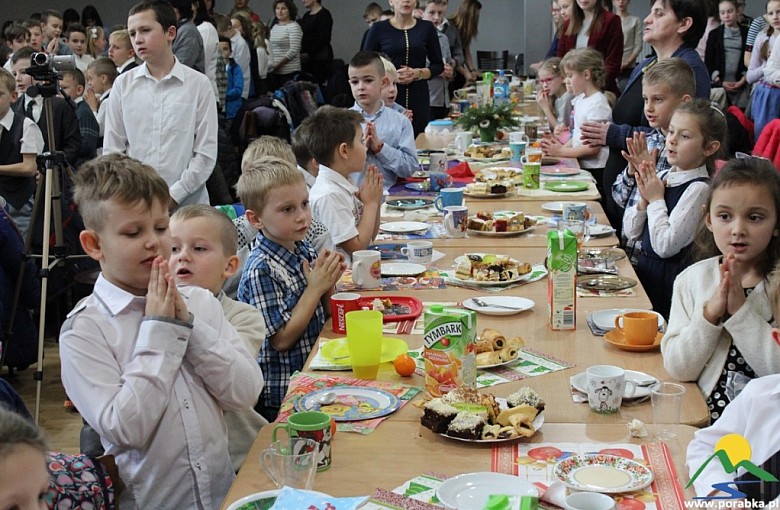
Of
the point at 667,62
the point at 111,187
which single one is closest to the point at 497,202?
the point at 667,62

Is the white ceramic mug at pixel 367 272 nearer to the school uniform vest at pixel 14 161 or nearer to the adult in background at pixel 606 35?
the school uniform vest at pixel 14 161

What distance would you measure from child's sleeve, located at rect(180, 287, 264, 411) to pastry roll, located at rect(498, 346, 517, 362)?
549 mm

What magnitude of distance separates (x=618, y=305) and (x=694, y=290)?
1.19 feet

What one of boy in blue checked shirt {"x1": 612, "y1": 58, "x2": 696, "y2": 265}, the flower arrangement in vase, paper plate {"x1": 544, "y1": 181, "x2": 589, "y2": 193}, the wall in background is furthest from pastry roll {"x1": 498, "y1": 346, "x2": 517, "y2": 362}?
the wall in background

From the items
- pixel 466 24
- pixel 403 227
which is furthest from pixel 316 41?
pixel 403 227

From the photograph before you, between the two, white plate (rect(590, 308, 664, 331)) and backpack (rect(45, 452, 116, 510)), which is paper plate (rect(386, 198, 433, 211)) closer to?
white plate (rect(590, 308, 664, 331))

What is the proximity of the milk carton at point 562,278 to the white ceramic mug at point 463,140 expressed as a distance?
331 cm

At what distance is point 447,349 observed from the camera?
1886 millimetres

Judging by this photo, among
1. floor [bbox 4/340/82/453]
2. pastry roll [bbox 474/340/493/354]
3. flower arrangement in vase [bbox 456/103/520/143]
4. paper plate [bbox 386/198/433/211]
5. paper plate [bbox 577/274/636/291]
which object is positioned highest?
flower arrangement in vase [bbox 456/103/520/143]

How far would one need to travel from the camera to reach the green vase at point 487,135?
19.0 ft

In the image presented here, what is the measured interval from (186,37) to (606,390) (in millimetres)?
4218

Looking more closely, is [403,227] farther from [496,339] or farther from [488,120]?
[488,120]

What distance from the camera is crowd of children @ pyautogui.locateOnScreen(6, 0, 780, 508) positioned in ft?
6.16

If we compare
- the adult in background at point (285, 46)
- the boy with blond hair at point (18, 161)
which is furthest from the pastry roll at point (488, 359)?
the adult in background at point (285, 46)
